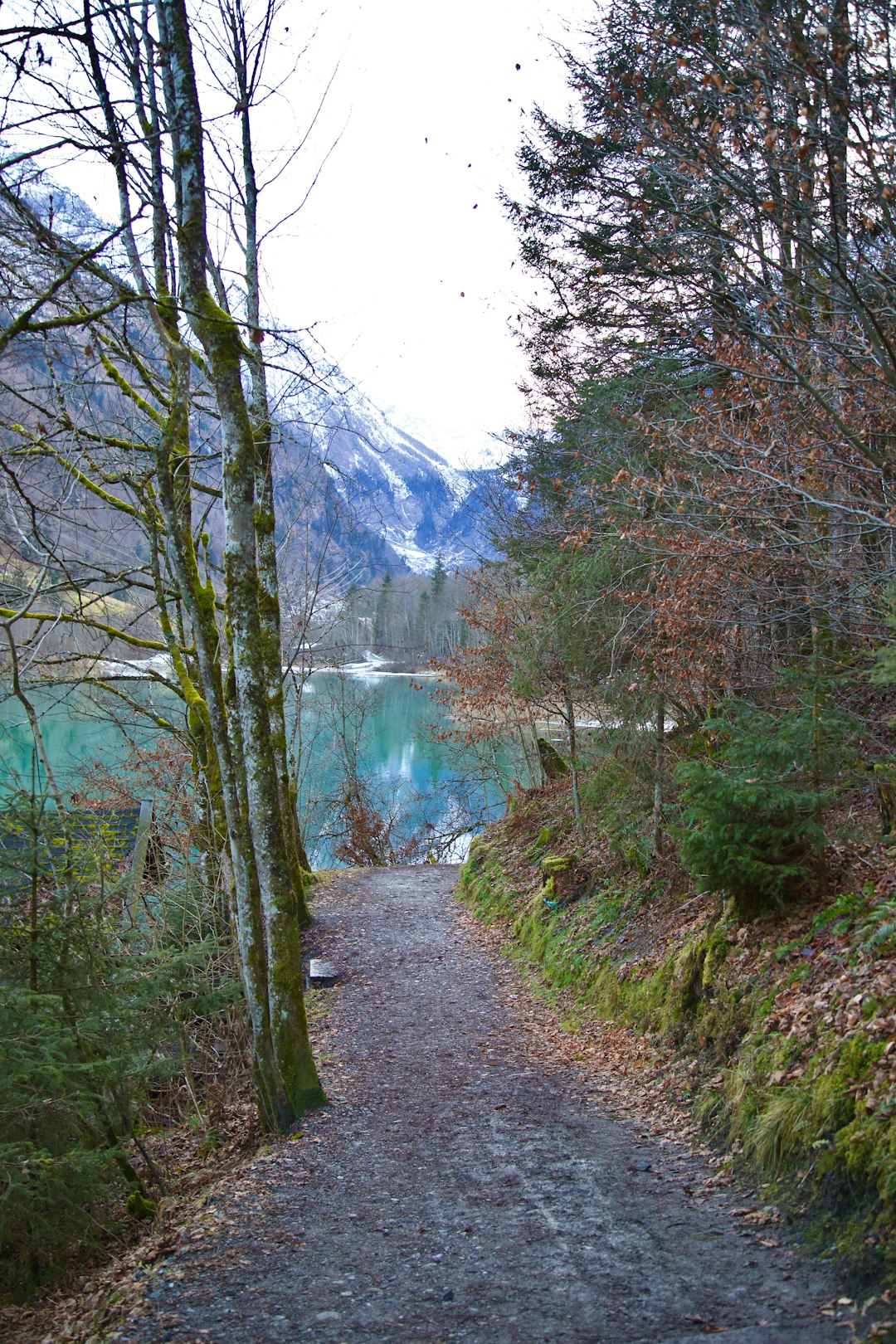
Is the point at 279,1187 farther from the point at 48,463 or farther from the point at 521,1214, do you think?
the point at 48,463

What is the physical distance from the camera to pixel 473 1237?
172 inches

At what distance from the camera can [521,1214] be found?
4.56 meters

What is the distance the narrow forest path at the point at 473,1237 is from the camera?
350 cm

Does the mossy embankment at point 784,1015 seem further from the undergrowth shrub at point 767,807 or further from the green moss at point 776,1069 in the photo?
the undergrowth shrub at point 767,807

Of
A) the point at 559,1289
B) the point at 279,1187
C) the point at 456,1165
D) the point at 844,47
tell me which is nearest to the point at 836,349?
the point at 844,47

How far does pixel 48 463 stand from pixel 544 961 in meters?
7.61

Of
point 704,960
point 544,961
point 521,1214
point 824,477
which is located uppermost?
point 824,477

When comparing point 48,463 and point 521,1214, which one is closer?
point 521,1214

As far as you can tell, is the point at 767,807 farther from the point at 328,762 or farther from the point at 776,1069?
the point at 328,762

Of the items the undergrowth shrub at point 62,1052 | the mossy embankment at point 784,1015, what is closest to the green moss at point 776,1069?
the mossy embankment at point 784,1015

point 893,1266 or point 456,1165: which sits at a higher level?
point 893,1266

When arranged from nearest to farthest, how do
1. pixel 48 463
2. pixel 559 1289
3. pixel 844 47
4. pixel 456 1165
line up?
pixel 559 1289 → pixel 844 47 → pixel 456 1165 → pixel 48 463

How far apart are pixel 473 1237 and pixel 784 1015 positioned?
7.10 feet

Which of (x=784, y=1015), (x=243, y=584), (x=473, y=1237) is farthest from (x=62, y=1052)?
(x=784, y=1015)
